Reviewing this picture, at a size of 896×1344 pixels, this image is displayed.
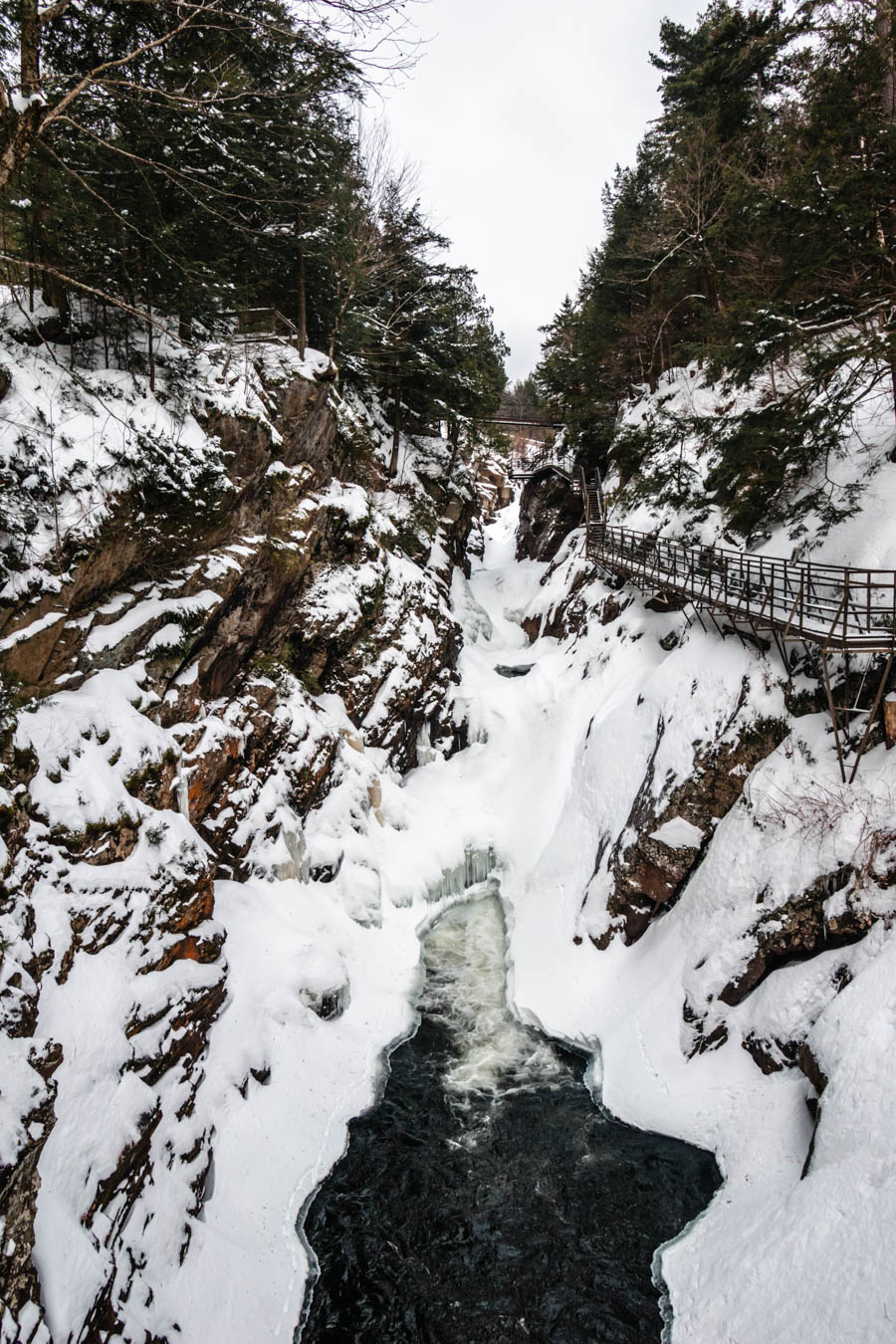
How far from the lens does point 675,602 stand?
54.7ft

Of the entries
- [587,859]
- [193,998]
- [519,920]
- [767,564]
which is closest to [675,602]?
[767,564]

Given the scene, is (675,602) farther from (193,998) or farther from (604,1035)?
(193,998)

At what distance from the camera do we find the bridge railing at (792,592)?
381 inches

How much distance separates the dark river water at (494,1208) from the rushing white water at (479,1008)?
0.15 feet

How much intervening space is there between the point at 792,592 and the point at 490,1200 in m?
11.1

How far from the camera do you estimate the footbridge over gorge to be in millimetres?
9484

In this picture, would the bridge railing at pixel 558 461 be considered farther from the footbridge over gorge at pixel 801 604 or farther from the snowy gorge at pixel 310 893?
the snowy gorge at pixel 310 893

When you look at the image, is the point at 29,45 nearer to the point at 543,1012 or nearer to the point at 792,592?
the point at 792,592

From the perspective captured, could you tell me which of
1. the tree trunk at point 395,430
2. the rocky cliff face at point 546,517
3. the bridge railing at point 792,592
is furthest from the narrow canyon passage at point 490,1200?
the rocky cliff face at point 546,517

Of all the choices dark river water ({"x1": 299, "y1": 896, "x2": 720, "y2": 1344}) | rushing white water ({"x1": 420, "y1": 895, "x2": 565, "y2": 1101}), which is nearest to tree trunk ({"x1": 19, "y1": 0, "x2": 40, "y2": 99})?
dark river water ({"x1": 299, "y1": 896, "x2": 720, "y2": 1344})

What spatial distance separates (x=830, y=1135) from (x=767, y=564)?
12.0 m

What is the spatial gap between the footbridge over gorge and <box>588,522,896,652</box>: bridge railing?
0.07ft

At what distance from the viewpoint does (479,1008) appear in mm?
11875

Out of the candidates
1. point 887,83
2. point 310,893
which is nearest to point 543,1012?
point 310,893
